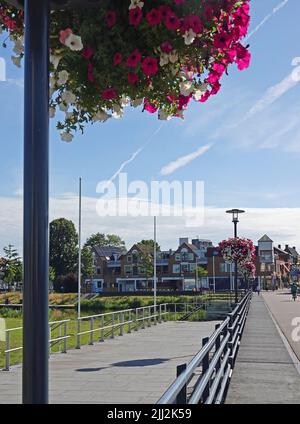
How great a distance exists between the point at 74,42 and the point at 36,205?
0.72m

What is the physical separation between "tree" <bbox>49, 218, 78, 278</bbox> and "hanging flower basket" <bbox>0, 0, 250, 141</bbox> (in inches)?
3685

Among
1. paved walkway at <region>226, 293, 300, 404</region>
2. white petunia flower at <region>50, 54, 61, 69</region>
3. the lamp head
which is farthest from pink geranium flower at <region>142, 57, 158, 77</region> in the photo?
the lamp head

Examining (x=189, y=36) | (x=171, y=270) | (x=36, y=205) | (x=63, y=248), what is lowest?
(x=171, y=270)

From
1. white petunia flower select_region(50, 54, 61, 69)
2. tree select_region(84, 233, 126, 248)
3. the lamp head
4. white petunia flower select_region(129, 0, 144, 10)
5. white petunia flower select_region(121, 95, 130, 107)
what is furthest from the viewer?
tree select_region(84, 233, 126, 248)

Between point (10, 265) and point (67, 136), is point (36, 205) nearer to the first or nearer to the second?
point (67, 136)

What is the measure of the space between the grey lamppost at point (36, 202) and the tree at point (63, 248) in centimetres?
9405

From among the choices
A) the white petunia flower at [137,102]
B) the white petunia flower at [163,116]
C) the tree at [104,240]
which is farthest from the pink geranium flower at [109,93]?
the tree at [104,240]

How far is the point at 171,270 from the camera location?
10012 centimetres

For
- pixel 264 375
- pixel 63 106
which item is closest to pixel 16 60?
pixel 63 106

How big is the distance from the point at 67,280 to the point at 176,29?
87.8 metres

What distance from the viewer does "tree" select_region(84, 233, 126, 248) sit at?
139 m

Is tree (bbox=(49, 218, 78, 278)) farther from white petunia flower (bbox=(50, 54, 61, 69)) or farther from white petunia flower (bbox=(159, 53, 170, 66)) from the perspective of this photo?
white petunia flower (bbox=(159, 53, 170, 66))

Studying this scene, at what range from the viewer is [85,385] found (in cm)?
975
